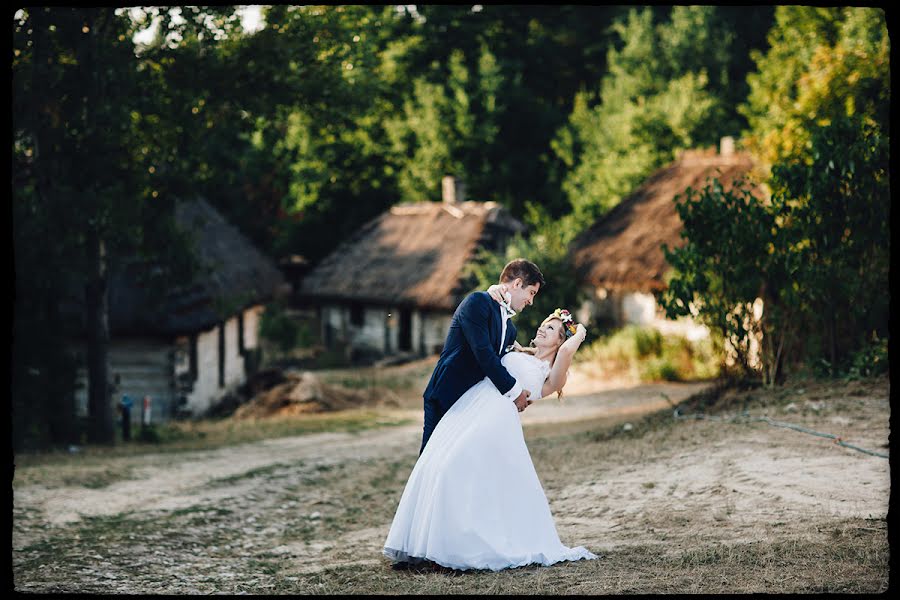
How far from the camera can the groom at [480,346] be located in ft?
19.2

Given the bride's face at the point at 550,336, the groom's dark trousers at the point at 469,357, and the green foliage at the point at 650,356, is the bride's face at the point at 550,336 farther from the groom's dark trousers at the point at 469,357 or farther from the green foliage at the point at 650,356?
the green foliage at the point at 650,356

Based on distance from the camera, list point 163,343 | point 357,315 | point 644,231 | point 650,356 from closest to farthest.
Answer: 1. point 163,343
2. point 650,356
3. point 644,231
4. point 357,315

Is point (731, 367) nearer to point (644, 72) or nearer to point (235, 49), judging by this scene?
point (235, 49)

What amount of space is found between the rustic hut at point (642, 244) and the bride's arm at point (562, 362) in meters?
14.6

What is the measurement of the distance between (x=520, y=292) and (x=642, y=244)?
54.8ft

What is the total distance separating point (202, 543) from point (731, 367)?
688 cm

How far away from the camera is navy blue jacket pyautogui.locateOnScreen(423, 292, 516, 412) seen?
5.86m

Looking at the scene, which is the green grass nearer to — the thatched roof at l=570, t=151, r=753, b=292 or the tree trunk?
the tree trunk

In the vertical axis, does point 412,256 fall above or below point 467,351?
above

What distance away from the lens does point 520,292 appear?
5.92 metres

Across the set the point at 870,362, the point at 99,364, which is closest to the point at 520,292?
the point at 870,362

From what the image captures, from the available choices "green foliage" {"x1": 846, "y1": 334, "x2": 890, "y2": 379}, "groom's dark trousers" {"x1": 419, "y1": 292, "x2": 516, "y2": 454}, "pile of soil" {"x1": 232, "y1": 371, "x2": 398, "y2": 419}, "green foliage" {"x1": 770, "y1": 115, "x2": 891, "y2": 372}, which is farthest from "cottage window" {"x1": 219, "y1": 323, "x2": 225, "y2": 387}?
"groom's dark trousers" {"x1": 419, "y1": 292, "x2": 516, "y2": 454}

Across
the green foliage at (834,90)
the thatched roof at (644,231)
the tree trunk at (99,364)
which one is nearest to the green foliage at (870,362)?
the green foliage at (834,90)

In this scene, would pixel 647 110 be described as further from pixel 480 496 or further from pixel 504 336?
pixel 480 496
